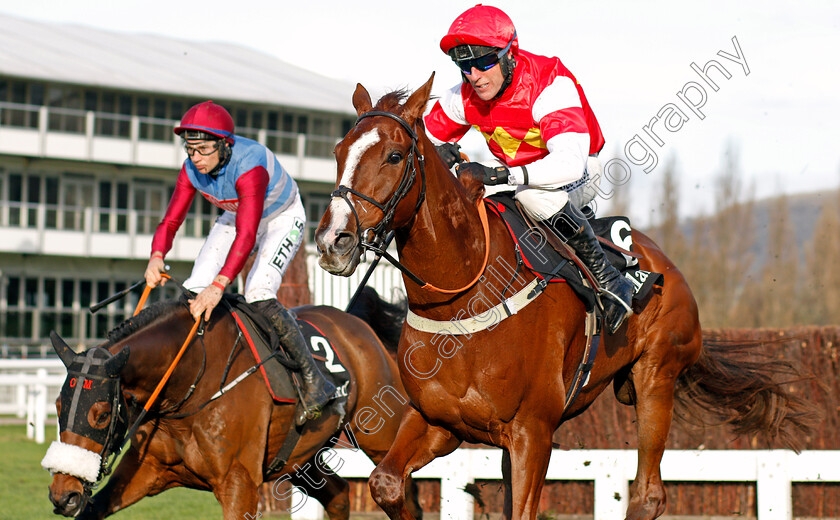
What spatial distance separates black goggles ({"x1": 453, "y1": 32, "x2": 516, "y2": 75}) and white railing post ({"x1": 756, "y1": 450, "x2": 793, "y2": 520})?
3.65 metres

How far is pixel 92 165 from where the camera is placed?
28.0 meters

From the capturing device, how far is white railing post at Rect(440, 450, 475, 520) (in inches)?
228

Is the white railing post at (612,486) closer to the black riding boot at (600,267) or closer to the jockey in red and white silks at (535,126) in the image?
the black riding boot at (600,267)

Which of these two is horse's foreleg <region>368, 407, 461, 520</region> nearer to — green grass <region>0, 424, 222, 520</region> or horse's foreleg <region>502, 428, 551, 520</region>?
horse's foreleg <region>502, 428, 551, 520</region>

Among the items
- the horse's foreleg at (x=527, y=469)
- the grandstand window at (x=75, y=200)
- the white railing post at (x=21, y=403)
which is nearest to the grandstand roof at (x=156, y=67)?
the grandstand window at (x=75, y=200)

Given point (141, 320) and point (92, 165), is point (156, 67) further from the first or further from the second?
point (141, 320)

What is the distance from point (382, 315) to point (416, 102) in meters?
3.24

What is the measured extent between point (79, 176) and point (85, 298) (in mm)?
3840

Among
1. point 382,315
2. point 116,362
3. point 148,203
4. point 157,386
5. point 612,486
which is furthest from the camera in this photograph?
point 148,203

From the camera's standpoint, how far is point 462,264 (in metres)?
3.58

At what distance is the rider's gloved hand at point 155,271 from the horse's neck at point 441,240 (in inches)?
67.3

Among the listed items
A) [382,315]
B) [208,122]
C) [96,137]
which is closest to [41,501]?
[382,315]

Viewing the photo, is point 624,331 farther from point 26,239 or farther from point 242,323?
point 26,239

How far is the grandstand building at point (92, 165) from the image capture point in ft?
87.2
